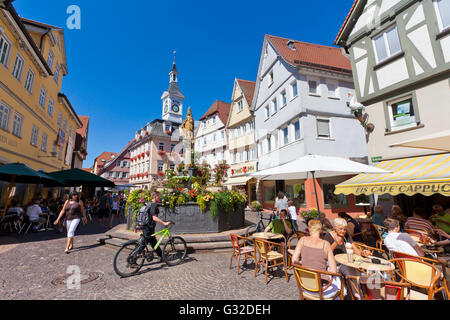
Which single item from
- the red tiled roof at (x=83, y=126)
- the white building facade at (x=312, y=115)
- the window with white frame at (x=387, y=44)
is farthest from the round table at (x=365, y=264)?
the red tiled roof at (x=83, y=126)

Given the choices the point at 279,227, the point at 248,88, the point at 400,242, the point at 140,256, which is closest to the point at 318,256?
the point at 400,242

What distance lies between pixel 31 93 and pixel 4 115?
12.9ft

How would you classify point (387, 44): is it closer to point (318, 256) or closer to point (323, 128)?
point (323, 128)

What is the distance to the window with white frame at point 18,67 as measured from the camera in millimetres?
12516

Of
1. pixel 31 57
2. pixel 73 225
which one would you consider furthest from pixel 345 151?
pixel 31 57

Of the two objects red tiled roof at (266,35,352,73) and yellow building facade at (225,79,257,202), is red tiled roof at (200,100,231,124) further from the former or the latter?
red tiled roof at (266,35,352,73)

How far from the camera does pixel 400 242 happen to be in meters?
3.96

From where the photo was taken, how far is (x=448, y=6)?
26.5ft

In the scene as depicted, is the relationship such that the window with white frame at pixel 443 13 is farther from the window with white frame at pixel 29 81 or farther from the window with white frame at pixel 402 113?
the window with white frame at pixel 29 81

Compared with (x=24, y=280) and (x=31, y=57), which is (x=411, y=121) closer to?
(x=24, y=280)

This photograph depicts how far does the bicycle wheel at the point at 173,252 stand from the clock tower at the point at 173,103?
179 ft

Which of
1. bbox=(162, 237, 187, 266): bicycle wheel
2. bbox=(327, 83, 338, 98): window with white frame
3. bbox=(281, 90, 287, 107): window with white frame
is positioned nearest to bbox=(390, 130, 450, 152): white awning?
bbox=(162, 237, 187, 266): bicycle wheel

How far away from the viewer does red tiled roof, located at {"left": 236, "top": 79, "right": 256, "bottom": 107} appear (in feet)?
83.8

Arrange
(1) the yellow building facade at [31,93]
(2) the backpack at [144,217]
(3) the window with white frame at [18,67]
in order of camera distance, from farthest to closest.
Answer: (3) the window with white frame at [18,67], (1) the yellow building facade at [31,93], (2) the backpack at [144,217]
